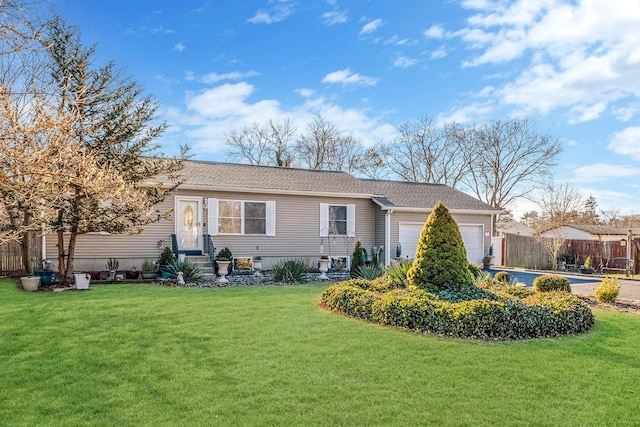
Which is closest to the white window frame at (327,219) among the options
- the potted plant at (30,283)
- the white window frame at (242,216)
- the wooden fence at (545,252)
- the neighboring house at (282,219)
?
the neighboring house at (282,219)

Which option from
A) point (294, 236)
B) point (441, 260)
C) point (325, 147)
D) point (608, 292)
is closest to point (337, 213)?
point (294, 236)

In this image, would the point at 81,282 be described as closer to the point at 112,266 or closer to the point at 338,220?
the point at 112,266

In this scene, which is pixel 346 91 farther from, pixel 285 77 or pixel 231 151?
pixel 231 151

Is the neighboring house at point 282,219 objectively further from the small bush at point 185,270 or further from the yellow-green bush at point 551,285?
the yellow-green bush at point 551,285

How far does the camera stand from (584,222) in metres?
35.8

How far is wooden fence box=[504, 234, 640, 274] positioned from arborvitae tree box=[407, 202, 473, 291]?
15050mm

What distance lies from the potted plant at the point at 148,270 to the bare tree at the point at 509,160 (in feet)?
84.1

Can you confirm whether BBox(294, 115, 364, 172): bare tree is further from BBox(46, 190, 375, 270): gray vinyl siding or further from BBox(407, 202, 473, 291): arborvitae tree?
BBox(407, 202, 473, 291): arborvitae tree

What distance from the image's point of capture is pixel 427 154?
32031 mm

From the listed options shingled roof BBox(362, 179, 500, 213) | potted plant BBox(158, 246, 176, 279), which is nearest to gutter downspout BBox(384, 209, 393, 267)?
shingled roof BBox(362, 179, 500, 213)

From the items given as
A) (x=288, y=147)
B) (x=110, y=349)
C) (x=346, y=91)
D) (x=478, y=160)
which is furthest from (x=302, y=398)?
(x=478, y=160)

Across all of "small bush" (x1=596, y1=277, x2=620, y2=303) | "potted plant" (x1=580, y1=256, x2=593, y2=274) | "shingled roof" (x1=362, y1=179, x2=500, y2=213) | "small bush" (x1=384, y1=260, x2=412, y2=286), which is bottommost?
"potted plant" (x1=580, y1=256, x2=593, y2=274)

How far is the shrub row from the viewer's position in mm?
6148

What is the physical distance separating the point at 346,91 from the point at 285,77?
3.60 metres
